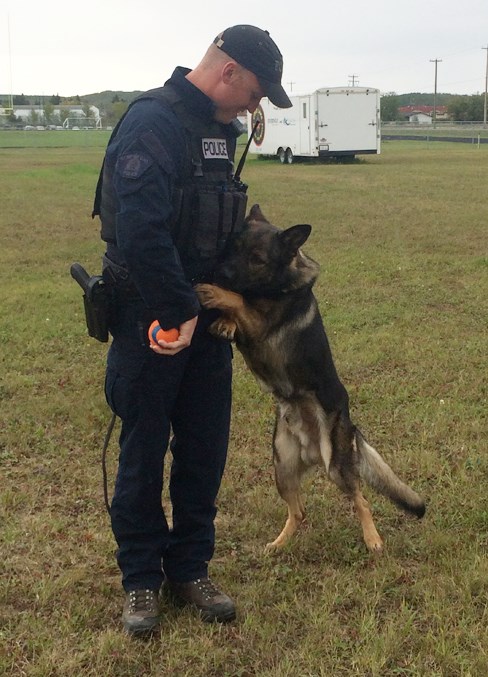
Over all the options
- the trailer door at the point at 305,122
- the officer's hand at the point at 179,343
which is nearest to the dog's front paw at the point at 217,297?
the officer's hand at the point at 179,343

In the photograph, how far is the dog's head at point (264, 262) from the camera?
9.71 feet

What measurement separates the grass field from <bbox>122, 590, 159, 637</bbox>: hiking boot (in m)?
0.05

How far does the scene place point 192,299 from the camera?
8.16 feet

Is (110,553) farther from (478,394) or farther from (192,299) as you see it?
(478,394)

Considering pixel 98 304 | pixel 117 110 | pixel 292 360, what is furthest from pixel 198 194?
pixel 117 110

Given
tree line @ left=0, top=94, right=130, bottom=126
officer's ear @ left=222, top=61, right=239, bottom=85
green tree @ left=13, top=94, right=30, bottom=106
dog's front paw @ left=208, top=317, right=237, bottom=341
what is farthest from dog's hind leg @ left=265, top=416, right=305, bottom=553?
green tree @ left=13, top=94, right=30, bottom=106

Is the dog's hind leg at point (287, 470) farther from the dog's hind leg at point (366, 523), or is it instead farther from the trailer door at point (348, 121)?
the trailer door at point (348, 121)

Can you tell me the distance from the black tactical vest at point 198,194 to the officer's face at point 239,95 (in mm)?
60

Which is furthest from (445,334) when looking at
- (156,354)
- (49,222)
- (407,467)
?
(49,222)

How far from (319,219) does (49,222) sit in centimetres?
506

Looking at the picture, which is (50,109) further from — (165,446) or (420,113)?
(165,446)

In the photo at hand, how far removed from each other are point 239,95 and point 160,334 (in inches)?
35.2

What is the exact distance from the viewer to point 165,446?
281 centimetres

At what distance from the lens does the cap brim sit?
99.2 inches
